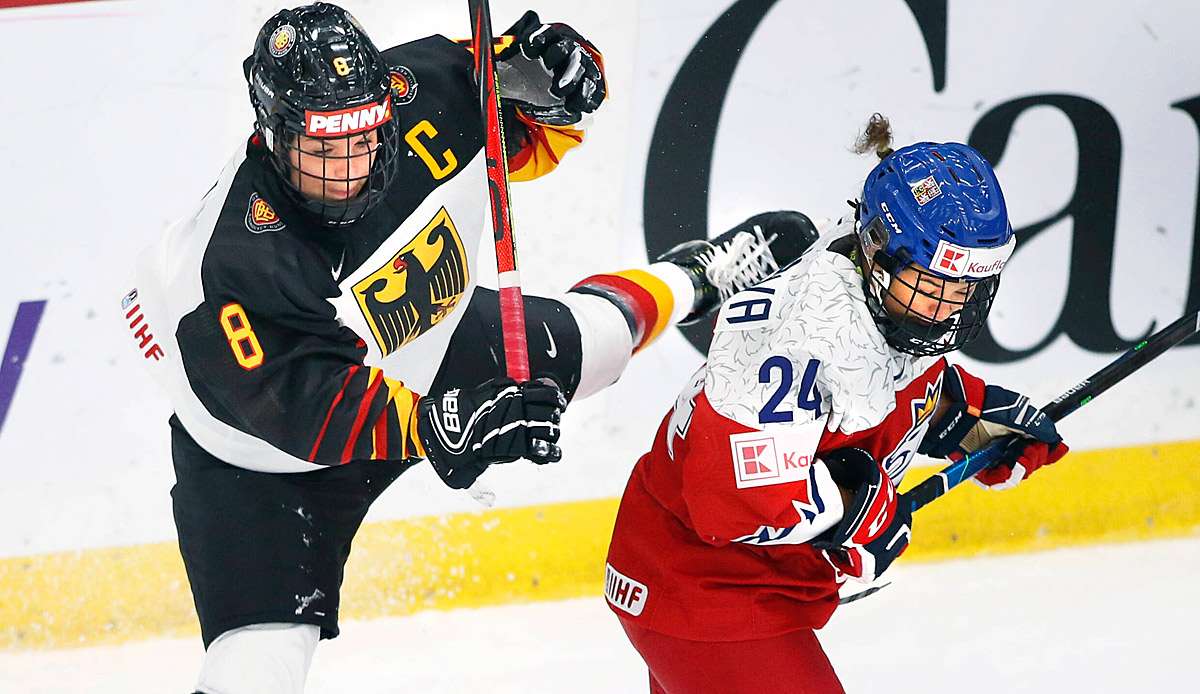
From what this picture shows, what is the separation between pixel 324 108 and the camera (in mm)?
2182

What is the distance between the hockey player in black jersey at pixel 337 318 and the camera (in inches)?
88.3

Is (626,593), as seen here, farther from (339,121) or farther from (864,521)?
(339,121)

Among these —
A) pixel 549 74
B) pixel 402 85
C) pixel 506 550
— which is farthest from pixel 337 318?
pixel 506 550

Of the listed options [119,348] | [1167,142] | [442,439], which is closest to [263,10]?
[119,348]

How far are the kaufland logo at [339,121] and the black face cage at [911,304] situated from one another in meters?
0.79

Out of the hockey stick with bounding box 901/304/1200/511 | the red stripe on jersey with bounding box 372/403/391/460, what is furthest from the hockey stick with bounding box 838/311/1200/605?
the red stripe on jersey with bounding box 372/403/391/460

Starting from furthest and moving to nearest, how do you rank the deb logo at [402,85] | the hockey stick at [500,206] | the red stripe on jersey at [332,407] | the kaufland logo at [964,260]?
the deb logo at [402,85]
the hockey stick at [500,206]
the red stripe on jersey at [332,407]
the kaufland logo at [964,260]

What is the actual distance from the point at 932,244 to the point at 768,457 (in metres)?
0.38

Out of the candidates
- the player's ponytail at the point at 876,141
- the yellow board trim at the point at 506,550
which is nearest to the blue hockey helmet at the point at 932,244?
the player's ponytail at the point at 876,141

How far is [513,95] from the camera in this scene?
2.75 metres

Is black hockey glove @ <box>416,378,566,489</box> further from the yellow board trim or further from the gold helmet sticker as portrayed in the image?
the yellow board trim

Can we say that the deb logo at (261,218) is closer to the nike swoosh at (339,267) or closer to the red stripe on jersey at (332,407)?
the nike swoosh at (339,267)

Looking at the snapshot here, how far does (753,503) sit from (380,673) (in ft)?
5.38

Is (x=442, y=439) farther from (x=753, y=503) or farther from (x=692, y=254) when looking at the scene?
(x=692, y=254)
